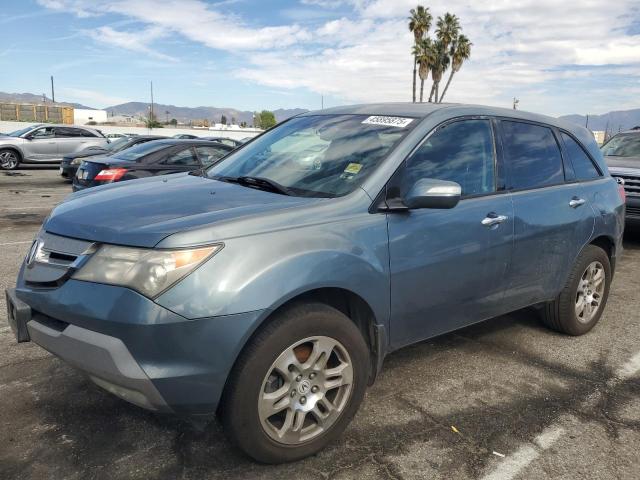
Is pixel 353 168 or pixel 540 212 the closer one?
pixel 353 168

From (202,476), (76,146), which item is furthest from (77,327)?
(76,146)

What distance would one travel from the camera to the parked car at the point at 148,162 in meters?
8.98

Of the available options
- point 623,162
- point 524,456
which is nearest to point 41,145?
point 623,162

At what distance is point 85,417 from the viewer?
9.87 feet

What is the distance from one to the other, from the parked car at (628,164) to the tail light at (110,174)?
7.20m

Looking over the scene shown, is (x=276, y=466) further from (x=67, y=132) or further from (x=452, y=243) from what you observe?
(x=67, y=132)

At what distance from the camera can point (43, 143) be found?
1873 centimetres

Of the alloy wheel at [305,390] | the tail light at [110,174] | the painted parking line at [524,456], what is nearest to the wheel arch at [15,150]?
the tail light at [110,174]

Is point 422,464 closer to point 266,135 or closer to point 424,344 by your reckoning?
point 424,344

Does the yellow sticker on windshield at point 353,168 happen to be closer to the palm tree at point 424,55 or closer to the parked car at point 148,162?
the parked car at point 148,162

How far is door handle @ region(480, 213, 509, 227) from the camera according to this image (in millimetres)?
3348

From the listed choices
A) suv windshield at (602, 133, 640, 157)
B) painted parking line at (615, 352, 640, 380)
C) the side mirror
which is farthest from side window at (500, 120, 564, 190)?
suv windshield at (602, 133, 640, 157)

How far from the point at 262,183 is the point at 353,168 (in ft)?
1.71

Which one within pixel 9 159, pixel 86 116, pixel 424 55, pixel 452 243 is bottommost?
pixel 452 243
